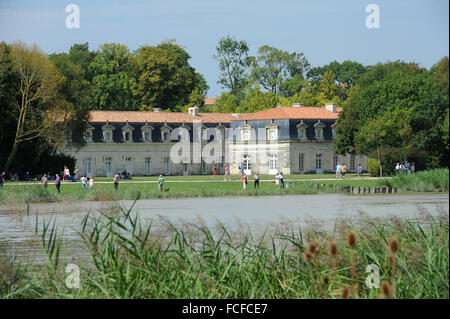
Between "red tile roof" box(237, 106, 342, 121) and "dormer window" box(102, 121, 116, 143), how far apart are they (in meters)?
10.4

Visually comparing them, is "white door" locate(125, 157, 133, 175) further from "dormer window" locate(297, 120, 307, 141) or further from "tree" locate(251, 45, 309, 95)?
"tree" locate(251, 45, 309, 95)

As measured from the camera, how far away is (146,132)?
6712cm

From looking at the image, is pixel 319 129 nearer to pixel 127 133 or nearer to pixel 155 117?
pixel 155 117

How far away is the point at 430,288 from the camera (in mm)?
7246

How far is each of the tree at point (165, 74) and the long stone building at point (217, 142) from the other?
8143 millimetres

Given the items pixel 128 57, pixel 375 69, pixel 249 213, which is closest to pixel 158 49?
pixel 128 57

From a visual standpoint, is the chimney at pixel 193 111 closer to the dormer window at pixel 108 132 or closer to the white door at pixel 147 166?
the white door at pixel 147 166

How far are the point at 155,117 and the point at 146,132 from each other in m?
2.21

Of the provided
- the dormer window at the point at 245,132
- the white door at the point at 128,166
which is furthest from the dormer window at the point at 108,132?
the dormer window at the point at 245,132

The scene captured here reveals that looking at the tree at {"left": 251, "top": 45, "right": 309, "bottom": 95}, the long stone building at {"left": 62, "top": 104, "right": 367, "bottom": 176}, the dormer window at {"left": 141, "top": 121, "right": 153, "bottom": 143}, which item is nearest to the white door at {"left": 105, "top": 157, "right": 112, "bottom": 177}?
the long stone building at {"left": 62, "top": 104, "right": 367, "bottom": 176}

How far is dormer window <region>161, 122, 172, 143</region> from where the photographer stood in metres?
66.6

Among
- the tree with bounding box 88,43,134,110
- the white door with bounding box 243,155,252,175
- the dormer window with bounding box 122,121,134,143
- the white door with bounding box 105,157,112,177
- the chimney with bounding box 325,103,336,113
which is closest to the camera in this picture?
the tree with bounding box 88,43,134,110
